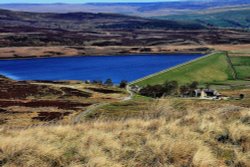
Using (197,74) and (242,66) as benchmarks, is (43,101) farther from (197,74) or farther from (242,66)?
(242,66)

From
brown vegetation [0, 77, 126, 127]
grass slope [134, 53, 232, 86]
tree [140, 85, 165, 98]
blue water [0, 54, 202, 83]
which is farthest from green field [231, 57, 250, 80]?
brown vegetation [0, 77, 126, 127]

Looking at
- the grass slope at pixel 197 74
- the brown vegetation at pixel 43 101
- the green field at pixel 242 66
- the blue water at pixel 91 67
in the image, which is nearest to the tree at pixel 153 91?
the brown vegetation at pixel 43 101

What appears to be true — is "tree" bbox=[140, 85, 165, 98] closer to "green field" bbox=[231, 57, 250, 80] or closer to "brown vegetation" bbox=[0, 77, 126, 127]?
"brown vegetation" bbox=[0, 77, 126, 127]

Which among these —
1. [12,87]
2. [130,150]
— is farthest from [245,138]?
[12,87]

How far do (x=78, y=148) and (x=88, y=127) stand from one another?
2075 mm

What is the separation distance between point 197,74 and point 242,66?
2330cm

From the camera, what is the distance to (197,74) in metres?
132

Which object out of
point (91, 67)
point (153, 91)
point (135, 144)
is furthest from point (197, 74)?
point (135, 144)

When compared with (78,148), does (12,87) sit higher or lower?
lower

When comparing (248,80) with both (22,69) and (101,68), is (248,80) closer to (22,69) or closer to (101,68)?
(101,68)

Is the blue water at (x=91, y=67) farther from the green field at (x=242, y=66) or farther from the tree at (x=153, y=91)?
the tree at (x=153, y=91)

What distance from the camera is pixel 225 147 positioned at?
32.0ft

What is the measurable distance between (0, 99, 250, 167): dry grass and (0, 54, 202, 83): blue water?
114228 millimetres

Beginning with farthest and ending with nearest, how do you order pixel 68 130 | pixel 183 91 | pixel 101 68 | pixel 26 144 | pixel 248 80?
1. pixel 101 68
2. pixel 248 80
3. pixel 183 91
4. pixel 68 130
5. pixel 26 144
